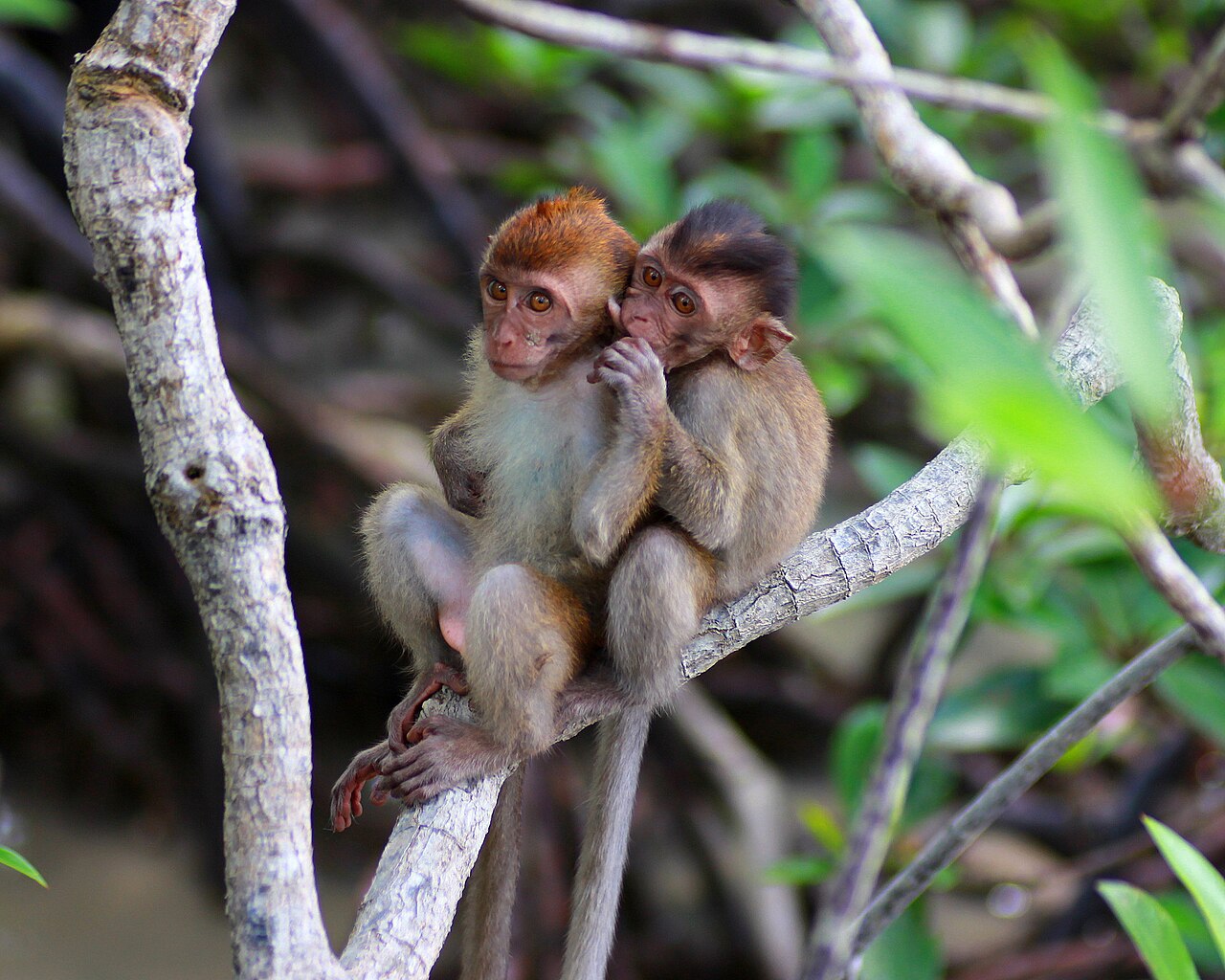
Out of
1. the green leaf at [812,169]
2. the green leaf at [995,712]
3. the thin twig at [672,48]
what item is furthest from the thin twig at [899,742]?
the green leaf at [812,169]

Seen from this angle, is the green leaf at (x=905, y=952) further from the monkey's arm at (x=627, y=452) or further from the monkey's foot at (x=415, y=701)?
the monkey's arm at (x=627, y=452)

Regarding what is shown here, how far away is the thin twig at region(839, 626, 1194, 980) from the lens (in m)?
1.76

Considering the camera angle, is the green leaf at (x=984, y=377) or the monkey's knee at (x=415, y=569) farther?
the monkey's knee at (x=415, y=569)

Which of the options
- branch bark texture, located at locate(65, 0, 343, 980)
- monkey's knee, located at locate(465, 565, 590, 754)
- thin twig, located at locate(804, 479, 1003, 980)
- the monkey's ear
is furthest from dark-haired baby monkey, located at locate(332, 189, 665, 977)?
thin twig, located at locate(804, 479, 1003, 980)

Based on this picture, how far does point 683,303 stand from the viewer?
210cm

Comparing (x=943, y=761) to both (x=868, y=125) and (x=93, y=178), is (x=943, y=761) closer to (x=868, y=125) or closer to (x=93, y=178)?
(x=868, y=125)

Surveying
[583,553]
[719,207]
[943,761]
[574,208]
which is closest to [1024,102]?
[719,207]

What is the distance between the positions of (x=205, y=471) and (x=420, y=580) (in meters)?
0.91

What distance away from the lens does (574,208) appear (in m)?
2.19

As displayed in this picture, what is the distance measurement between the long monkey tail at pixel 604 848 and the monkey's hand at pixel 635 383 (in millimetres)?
564

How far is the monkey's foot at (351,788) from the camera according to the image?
2.01 m

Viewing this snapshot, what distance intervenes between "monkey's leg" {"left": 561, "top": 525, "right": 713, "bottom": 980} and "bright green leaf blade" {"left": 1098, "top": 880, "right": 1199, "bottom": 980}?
2.50 feet

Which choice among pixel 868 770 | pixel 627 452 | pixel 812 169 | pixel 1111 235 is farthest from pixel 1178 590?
pixel 812 169

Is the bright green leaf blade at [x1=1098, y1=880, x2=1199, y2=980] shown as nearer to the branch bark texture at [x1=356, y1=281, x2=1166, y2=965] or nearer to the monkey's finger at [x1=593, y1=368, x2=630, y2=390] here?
the branch bark texture at [x1=356, y1=281, x2=1166, y2=965]
